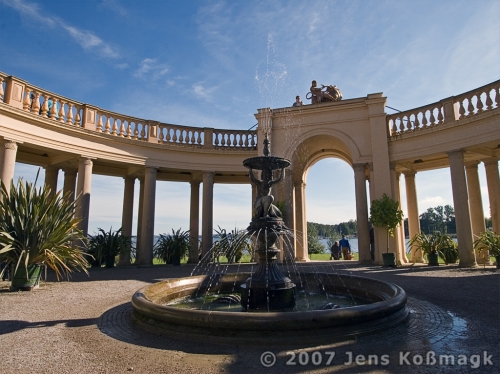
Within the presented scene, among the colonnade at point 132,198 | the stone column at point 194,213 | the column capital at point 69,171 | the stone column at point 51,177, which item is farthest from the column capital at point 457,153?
the stone column at point 51,177

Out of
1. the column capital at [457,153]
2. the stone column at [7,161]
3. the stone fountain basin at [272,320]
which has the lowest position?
the stone fountain basin at [272,320]

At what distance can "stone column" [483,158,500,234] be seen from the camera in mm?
14969

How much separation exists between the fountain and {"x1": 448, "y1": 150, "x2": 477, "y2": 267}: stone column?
8.10 meters

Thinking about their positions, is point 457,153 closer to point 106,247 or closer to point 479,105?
point 479,105

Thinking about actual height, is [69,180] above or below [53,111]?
below

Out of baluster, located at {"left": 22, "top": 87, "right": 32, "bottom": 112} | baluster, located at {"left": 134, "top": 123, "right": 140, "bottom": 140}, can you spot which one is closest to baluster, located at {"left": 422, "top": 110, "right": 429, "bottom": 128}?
baluster, located at {"left": 134, "top": 123, "right": 140, "bottom": 140}

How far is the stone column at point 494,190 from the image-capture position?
589 inches

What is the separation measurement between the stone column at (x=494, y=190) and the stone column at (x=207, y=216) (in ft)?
45.6

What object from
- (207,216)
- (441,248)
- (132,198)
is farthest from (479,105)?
(132,198)

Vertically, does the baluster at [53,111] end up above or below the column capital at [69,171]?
above

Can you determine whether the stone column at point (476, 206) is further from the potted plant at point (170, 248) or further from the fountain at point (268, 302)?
the potted plant at point (170, 248)

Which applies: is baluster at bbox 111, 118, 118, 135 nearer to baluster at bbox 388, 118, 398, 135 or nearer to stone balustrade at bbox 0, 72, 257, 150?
stone balustrade at bbox 0, 72, 257, 150

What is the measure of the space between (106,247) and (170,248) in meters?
3.37

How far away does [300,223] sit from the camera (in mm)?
19016
